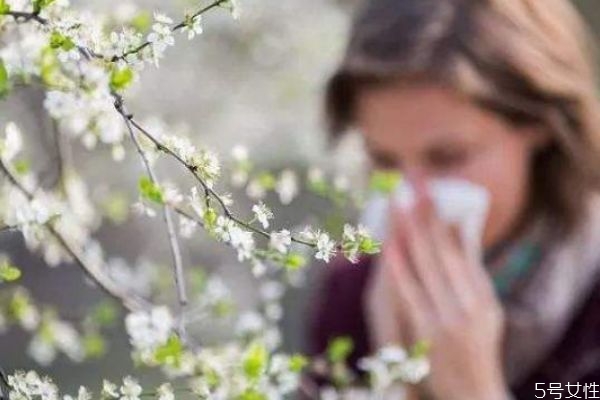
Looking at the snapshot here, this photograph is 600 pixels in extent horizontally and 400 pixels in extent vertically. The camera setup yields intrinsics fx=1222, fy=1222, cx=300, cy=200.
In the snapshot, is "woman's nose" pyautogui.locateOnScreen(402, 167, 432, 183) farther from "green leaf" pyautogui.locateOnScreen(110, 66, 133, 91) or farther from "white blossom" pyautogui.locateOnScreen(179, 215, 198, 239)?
"green leaf" pyautogui.locateOnScreen(110, 66, 133, 91)

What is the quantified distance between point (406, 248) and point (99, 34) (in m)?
0.94

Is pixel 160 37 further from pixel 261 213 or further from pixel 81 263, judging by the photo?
pixel 81 263

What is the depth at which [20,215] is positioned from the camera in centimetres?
67

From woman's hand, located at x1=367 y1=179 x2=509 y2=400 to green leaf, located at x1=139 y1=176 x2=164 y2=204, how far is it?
0.83m

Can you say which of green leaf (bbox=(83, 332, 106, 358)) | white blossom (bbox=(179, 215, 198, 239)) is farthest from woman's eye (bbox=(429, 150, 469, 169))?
white blossom (bbox=(179, 215, 198, 239))

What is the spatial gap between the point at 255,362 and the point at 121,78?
209 mm

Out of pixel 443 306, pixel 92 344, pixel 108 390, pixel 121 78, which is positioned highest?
pixel 443 306

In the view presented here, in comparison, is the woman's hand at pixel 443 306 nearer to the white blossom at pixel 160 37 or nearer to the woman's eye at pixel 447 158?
the woman's eye at pixel 447 158

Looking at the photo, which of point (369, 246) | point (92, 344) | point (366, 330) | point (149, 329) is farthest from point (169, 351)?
point (366, 330)

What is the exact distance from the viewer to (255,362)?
0.77 metres

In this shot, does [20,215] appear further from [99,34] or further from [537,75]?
[537,75]

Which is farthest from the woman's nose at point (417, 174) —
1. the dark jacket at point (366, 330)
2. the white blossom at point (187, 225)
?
the white blossom at point (187, 225)

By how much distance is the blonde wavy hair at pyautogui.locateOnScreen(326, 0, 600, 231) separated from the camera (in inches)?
60.7

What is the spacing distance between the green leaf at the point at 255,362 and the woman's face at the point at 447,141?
802 millimetres
